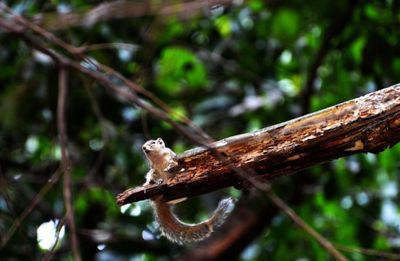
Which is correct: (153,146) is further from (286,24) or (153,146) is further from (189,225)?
(286,24)

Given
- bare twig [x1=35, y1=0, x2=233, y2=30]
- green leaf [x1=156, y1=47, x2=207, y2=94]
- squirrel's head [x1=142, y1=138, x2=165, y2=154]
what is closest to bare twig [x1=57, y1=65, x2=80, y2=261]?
bare twig [x1=35, y1=0, x2=233, y2=30]

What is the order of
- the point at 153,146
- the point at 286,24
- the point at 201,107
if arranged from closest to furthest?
1. the point at 153,146
2. the point at 286,24
3. the point at 201,107

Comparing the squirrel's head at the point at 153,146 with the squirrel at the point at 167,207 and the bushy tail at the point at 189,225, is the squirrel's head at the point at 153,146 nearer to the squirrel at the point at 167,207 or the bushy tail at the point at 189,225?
the squirrel at the point at 167,207

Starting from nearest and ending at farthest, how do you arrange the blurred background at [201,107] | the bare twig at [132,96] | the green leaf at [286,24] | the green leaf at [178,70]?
the bare twig at [132,96] < the blurred background at [201,107] < the green leaf at [286,24] < the green leaf at [178,70]

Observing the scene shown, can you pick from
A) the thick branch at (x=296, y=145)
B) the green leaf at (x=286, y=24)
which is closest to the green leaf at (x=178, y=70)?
the green leaf at (x=286, y=24)

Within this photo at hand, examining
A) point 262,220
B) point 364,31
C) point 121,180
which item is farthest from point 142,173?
point 364,31

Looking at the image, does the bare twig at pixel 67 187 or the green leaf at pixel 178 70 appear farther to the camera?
the green leaf at pixel 178 70

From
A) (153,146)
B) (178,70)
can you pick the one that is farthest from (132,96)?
(178,70)

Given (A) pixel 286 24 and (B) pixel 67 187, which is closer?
(B) pixel 67 187
